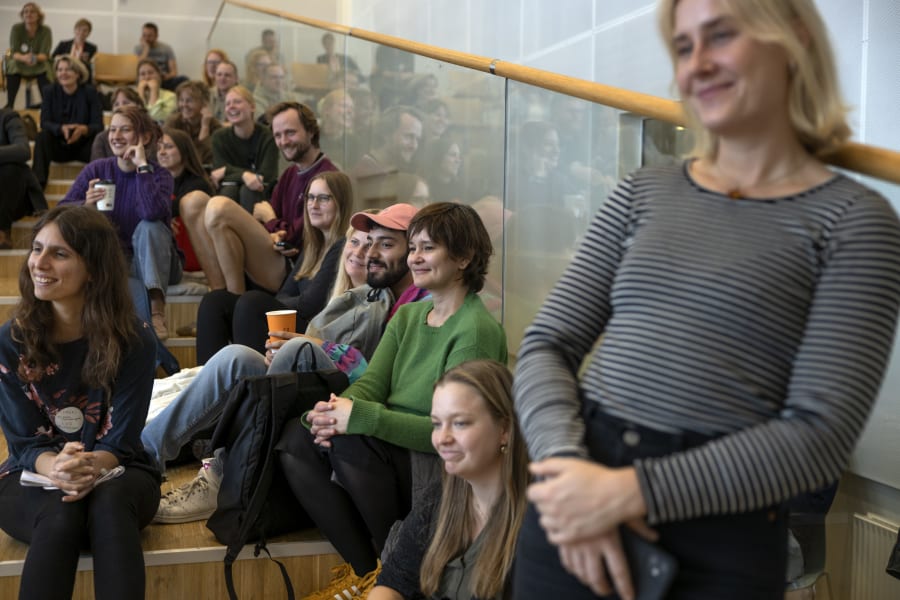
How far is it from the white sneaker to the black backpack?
0.09m

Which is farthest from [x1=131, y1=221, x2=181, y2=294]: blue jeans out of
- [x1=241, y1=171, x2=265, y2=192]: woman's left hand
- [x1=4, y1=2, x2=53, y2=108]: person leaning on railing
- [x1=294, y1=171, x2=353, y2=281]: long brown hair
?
[x1=4, y1=2, x2=53, y2=108]: person leaning on railing

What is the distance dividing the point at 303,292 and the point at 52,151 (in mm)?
3608

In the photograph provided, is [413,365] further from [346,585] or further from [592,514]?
[592,514]

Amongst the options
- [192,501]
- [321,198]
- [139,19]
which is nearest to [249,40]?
[321,198]

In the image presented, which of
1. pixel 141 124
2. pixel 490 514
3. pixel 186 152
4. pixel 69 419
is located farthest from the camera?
pixel 186 152

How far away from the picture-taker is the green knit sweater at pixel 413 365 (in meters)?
2.43

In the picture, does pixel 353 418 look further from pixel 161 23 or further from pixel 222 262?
pixel 161 23

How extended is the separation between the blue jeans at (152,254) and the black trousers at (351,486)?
178 cm

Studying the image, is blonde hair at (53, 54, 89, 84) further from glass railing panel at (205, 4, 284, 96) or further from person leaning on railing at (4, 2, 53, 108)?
person leaning on railing at (4, 2, 53, 108)

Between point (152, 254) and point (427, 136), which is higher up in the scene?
point (427, 136)

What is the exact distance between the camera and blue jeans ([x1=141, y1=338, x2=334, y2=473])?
291 cm

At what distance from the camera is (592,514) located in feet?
3.49

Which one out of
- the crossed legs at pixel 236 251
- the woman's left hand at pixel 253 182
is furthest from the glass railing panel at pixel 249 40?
the crossed legs at pixel 236 251

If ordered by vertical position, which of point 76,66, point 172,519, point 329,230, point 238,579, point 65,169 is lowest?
point 238,579
